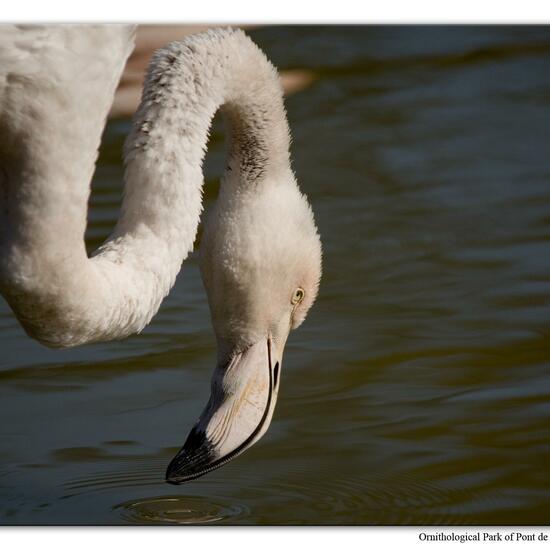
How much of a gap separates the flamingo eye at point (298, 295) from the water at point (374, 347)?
1.31 feet

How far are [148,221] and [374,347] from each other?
124 cm

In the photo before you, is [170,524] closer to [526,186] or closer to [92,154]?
[92,154]

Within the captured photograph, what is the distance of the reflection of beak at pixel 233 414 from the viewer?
2.99 metres

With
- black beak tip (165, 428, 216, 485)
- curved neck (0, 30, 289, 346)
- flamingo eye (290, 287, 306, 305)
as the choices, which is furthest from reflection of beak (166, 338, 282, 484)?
curved neck (0, 30, 289, 346)

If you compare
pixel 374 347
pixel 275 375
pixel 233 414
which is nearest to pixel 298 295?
pixel 275 375

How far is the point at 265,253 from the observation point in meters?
3.02

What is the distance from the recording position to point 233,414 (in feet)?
9.89

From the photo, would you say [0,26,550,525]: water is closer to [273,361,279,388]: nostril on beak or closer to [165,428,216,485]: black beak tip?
[165,428,216,485]: black beak tip

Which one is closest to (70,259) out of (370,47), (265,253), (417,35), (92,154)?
(92,154)

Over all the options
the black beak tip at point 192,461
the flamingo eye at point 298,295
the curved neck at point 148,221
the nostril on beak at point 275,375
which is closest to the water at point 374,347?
the black beak tip at point 192,461

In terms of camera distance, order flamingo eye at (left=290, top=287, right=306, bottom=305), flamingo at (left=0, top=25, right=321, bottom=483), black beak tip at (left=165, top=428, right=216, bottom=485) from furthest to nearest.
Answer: flamingo eye at (left=290, top=287, right=306, bottom=305) → black beak tip at (left=165, top=428, right=216, bottom=485) → flamingo at (left=0, top=25, right=321, bottom=483)

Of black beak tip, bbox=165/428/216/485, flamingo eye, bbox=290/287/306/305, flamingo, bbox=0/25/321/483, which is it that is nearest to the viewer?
flamingo, bbox=0/25/321/483

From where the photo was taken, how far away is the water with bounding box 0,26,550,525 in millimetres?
3148

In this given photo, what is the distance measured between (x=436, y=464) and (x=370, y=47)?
161 cm
